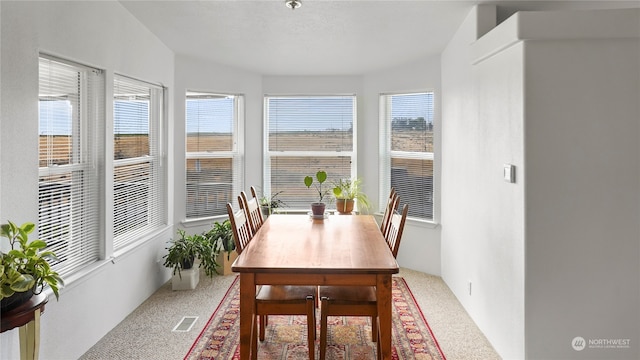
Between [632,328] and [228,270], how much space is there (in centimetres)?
353

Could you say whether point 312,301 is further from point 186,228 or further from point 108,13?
point 186,228

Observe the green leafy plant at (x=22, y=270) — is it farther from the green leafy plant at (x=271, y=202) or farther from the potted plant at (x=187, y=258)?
the green leafy plant at (x=271, y=202)

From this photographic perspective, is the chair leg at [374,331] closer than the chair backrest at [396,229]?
No

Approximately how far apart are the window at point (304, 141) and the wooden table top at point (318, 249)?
1987mm

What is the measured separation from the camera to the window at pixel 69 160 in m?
2.52

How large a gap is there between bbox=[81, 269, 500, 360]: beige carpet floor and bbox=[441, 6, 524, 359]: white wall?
12cm

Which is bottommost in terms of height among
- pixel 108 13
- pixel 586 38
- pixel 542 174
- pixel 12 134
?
pixel 542 174

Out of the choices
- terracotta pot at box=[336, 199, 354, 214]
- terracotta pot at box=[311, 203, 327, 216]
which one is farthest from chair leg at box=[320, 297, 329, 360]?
terracotta pot at box=[336, 199, 354, 214]

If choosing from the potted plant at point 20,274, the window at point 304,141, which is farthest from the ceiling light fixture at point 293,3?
the window at point 304,141

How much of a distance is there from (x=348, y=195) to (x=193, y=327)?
8.13 ft

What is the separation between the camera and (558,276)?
7.91 ft

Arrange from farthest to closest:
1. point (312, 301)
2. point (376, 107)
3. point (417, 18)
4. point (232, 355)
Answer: point (376, 107), point (417, 18), point (232, 355), point (312, 301)

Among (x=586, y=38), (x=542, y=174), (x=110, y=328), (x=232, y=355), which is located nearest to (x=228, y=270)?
(x=110, y=328)

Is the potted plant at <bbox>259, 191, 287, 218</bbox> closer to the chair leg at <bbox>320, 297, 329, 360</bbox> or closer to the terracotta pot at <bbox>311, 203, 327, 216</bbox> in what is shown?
the terracotta pot at <bbox>311, 203, 327, 216</bbox>
